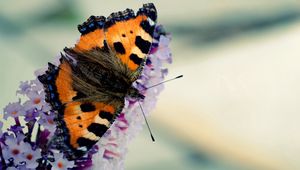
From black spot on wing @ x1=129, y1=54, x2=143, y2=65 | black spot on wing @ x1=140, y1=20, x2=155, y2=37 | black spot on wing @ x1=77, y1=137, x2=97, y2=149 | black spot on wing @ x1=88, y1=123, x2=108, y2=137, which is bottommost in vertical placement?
black spot on wing @ x1=77, y1=137, x2=97, y2=149

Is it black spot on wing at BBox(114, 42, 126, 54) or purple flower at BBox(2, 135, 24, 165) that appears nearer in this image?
purple flower at BBox(2, 135, 24, 165)

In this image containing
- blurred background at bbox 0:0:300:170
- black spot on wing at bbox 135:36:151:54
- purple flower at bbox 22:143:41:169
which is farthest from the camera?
blurred background at bbox 0:0:300:170

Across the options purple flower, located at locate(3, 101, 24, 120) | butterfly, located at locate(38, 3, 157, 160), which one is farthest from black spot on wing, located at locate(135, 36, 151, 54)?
purple flower, located at locate(3, 101, 24, 120)

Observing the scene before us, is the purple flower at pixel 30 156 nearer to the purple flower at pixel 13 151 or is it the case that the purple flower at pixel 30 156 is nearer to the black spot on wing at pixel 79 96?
the purple flower at pixel 13 151

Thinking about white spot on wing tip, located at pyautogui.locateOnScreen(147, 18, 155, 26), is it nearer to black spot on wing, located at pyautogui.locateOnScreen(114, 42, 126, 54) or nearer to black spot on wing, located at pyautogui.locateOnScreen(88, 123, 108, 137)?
black spot on wing, located at pyautogui.locateOnScreen(114, 42, 126, 54)

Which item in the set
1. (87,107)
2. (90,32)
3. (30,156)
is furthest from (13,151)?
(90,32)

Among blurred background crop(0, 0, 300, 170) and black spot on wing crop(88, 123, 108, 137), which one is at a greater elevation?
blurred background crop(0, 0, 300, 170)

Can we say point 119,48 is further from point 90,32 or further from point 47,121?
point 47,121
